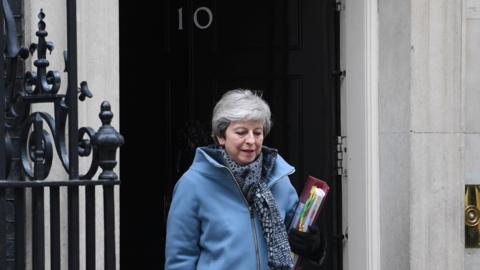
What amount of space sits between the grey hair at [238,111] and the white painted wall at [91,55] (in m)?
0.87

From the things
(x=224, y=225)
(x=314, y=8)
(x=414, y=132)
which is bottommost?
(x=224, y=225)

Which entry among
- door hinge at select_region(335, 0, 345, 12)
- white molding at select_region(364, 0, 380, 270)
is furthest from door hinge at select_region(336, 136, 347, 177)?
door hinge at select_region(335, 0, 345, 12)

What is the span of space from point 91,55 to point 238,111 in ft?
3.53

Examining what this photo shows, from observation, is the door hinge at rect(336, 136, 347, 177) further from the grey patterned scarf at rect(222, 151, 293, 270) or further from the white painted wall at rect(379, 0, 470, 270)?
the grey patterned scarf at rect(222, 151, 293, 270)

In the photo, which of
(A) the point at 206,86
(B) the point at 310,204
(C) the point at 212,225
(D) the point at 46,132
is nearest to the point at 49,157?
(D) the point at 46,132

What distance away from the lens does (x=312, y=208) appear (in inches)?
151

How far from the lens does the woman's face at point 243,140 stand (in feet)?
12.2

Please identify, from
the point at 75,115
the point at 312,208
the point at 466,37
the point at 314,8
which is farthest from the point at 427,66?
the point at 75,115

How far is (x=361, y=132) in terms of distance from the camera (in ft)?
18.6

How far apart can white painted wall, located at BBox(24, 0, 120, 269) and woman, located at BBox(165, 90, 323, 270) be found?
785mm

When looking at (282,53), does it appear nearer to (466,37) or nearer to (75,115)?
(466,37)

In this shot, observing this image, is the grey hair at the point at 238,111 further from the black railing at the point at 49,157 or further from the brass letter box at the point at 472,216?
the brass letter box at the point at 472,216

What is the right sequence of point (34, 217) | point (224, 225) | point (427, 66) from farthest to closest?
point (427, 66), point (224, 225), point (34, 217)

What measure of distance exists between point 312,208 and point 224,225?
38cm
